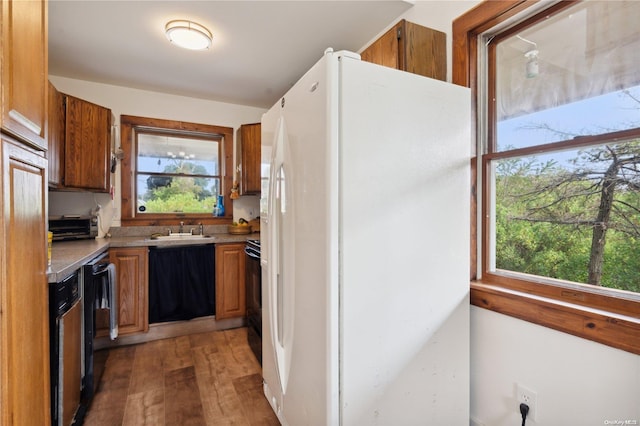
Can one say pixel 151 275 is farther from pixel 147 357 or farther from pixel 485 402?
pixel 485 402

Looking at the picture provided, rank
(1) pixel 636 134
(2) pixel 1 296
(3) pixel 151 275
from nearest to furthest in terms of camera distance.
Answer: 1. (2) pixel 1 296
2. (1) pixel 636 134
3. (3) pixel 151 275

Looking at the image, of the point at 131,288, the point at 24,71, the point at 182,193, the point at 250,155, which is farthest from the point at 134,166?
the point at 24,71

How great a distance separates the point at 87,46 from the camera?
2.37 m

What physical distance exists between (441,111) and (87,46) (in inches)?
109

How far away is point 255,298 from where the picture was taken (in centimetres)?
233

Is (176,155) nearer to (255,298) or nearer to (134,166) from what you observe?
(134,166)

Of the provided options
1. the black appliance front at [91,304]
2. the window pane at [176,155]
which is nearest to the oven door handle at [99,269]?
the black appliance front at [91,304]

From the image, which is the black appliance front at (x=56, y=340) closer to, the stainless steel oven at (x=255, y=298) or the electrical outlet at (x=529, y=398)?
the stainless steel oven at (x=255, y=298)

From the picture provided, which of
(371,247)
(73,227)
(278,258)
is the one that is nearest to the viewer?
(371,247)

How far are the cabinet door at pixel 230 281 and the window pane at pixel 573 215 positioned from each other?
2.37 m

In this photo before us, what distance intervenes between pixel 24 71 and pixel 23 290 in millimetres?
752

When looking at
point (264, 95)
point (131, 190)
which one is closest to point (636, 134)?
point (264, 95)

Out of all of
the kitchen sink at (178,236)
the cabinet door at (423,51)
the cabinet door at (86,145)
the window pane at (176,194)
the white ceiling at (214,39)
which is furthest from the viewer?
the window pane at (176,194)

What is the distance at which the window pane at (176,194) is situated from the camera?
3.34 m
